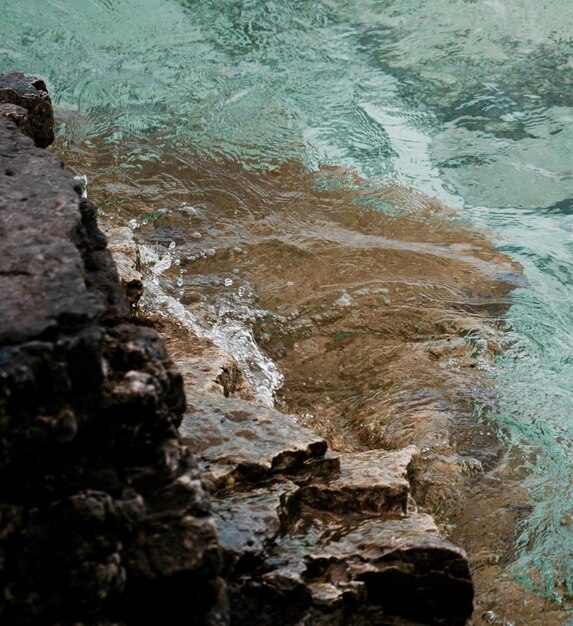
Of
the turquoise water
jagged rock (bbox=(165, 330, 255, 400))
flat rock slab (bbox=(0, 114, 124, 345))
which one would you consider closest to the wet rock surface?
jagged rock (bbox=(165, 330, 255, 400))

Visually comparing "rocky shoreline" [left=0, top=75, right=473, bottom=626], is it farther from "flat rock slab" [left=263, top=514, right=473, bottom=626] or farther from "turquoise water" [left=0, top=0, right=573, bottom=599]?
"turquoise water" [left=0, top=0, right=573, bottom=599]

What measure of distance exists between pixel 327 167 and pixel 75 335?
556 cm

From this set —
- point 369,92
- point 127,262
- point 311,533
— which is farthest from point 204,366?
point 369,92

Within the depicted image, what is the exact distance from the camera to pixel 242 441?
9.04ft

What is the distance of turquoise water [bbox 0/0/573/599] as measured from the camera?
6.95m

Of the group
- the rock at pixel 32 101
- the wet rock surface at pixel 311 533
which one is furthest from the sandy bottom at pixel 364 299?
the rock at pixel 32 101

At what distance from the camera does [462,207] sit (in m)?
6.96

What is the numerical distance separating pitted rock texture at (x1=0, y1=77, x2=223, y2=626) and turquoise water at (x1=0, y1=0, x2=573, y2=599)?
10.0 feet

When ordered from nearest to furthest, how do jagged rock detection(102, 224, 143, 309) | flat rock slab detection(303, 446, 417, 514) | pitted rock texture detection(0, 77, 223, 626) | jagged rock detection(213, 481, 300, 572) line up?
pitted rock texture detection(0, 77, 223, 626), jagged rock detection(213, 481, 300, 572), flat rock slab detection(303, 446, 417, 514), jagged rock detection(102, 224, 143, 309)

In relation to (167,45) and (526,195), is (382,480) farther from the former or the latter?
(167,45)

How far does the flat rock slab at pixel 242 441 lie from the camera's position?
8.58ft

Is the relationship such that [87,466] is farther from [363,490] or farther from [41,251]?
[363,490]

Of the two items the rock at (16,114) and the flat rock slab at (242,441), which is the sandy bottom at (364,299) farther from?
the rock at (16,114)

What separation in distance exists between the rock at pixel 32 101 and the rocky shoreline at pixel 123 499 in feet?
3.39
